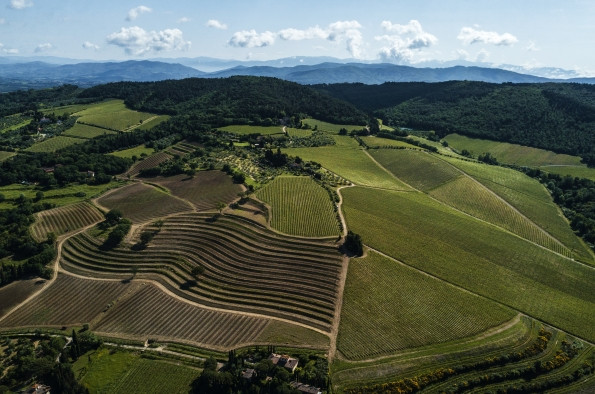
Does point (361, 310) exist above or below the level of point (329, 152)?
below

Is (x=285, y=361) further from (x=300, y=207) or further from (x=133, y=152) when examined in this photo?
(x=133, y=152)

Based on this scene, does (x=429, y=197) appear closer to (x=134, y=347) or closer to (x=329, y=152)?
(x=329, y=152)

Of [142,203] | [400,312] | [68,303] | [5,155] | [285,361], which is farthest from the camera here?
[5,155]

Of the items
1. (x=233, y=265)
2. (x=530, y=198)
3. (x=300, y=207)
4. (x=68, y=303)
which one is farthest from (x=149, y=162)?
(x=530, y=198)

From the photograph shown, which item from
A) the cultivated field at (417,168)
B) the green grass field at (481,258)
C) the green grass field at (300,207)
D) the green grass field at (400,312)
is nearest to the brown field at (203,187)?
the green grass field at (300,207)

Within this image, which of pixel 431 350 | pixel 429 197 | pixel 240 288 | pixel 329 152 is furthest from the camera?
pixel 329 152

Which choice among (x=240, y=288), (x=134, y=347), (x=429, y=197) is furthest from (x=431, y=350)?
(x=429, y=197)

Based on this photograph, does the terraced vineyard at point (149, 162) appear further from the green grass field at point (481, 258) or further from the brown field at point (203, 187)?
the green grass field at point (481, 258)

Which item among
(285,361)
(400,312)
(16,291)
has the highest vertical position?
(400,312)
